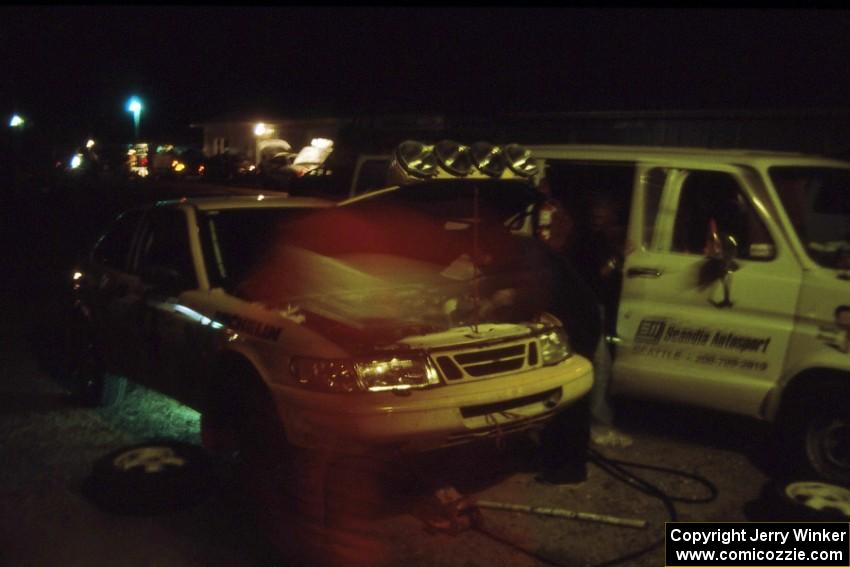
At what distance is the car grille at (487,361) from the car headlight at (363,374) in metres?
0.10

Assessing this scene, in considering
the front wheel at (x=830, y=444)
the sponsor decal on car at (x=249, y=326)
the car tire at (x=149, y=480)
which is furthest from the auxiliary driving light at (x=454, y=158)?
the front wheel at (x=830, y=444)

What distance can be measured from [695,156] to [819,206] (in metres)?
0.88

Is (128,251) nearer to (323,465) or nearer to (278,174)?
(323,465)

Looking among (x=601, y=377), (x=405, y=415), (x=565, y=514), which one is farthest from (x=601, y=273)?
(x=405, y=415)

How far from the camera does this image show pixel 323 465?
457cm

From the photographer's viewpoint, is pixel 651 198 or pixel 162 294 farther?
pixel 651 198

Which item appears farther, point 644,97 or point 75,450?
point 644,97

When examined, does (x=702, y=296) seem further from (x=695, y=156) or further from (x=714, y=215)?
(x=695, y=156)

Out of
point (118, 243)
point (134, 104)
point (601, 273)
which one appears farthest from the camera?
point (134, 104)

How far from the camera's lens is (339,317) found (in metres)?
4.71

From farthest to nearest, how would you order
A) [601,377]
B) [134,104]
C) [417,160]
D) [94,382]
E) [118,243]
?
[134,104]
[94,382]
[118,243]
[601,377]
[417,160]

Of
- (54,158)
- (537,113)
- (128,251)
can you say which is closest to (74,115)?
(54,158)

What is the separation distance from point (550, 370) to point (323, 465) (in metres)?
1.40

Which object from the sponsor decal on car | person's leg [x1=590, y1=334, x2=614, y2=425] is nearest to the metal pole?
person's leg [x1=590, y1=334, x2=614, y2=425]
